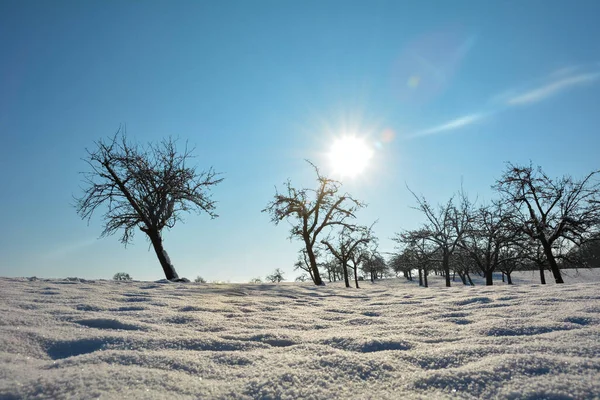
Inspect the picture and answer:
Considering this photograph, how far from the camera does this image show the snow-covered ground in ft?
4.48

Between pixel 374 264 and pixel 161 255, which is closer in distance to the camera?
pixel 161 255

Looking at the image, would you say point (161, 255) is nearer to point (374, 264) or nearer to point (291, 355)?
point (291, 355)

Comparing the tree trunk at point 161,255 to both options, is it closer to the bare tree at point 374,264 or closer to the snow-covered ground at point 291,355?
the snow-covered ground at point 291,355

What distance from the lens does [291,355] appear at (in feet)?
6.20

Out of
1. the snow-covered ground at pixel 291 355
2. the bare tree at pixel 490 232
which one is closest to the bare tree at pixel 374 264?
the bare tree at pixel 490 232

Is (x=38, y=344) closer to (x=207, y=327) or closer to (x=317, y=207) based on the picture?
(x=207, y=327)

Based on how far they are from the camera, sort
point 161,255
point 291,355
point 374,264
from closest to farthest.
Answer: point 291,355 < point 161,255 < point 374,264

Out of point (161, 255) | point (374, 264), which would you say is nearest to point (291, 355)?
point (161, 255)

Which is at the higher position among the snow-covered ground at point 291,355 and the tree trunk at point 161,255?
the tree trunk at point 161,255

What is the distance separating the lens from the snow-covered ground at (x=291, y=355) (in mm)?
1365

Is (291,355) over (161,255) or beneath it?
beneath

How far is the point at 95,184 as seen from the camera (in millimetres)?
9602

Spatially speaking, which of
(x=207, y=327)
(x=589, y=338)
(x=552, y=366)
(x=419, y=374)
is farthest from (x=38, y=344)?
(x=589, y=338)

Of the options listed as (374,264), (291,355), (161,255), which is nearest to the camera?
(291,355)
